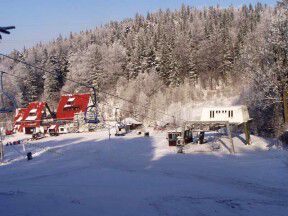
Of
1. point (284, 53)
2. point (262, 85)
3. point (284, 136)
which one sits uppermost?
point (284, 53)

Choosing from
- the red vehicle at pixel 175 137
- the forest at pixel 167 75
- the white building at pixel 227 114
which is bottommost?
the red vehicle at pixel 175 137

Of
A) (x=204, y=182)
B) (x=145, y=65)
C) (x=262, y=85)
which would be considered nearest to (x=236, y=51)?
(x=145, y=65)

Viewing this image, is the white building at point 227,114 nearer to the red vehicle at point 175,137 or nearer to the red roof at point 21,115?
the red vehicle at point 175,137

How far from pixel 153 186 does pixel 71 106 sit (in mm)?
50174

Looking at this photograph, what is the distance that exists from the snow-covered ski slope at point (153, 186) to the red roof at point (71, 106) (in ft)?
121

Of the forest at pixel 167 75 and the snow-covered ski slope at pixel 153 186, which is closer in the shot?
the snow-covered ski slope at pixel 153 186

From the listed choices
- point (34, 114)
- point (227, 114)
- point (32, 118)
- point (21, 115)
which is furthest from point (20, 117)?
point (227, 114)

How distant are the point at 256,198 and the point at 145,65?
70.4m

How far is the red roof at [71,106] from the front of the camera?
65.3 metres

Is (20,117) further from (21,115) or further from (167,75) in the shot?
(167,75)

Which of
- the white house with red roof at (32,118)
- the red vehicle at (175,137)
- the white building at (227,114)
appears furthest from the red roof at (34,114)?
the white building at (227,114)

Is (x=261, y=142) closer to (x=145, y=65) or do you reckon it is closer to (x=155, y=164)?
(x=155, y=164)

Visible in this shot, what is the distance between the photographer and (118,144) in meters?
37.0

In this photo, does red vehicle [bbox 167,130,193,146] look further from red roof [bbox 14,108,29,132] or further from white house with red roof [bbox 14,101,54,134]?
red roof [bbox 14,108,29,132]
